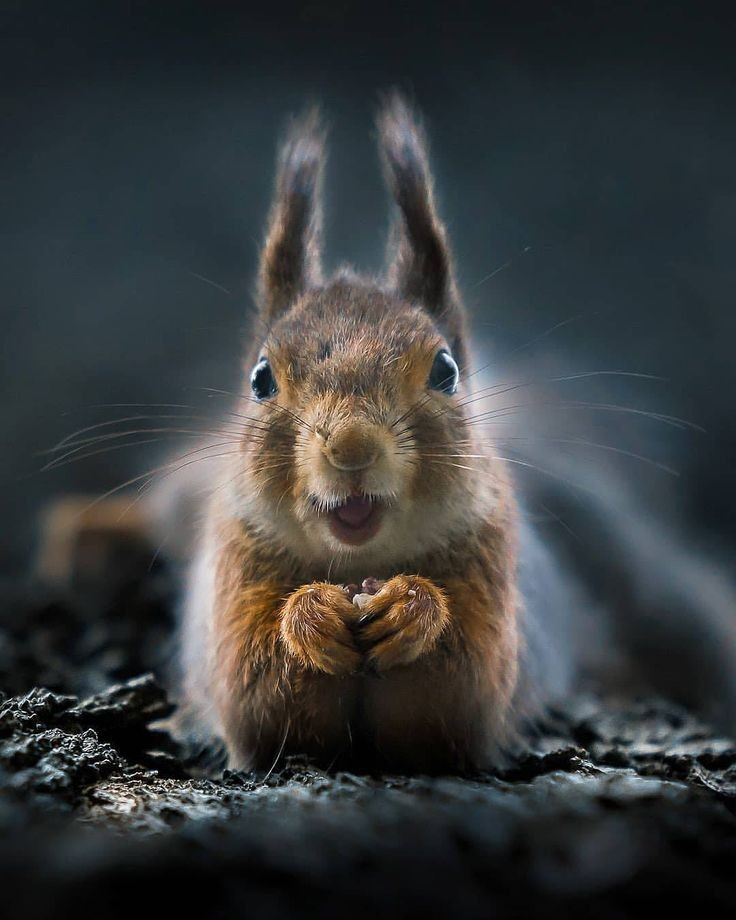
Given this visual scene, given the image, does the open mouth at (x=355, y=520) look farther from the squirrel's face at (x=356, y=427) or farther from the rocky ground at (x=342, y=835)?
the rocky ground at (x=342, y=835)

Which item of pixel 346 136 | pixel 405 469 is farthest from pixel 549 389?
pixel 405 469

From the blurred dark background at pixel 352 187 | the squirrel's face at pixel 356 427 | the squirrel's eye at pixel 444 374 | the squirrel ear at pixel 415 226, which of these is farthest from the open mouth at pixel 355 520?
the blurred dark background at pixel 352 187

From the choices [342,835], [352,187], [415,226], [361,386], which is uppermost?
[352,187]

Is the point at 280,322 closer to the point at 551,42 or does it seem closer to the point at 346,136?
the point at 346,136

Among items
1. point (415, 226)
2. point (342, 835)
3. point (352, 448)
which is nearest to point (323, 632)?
point (352, 448)

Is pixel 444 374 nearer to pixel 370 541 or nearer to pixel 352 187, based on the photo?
pixel 370 541

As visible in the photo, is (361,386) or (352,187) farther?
(352,187)

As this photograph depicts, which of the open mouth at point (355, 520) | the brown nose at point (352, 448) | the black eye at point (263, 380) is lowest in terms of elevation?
the open mouth at point (355, 520)
